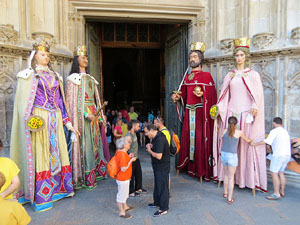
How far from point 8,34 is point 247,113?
4.41 m

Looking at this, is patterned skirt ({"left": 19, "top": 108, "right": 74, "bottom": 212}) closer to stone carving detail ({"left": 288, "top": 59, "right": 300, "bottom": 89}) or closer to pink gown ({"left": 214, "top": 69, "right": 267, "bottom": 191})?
pink gown ({"left": 214, "top": 69, "right": 267, "bottom": 191})

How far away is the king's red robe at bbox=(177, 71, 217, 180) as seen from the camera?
4484mm

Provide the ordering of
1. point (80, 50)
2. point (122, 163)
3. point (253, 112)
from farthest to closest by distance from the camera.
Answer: point (80, 50) → point (253, 112) → point (122, 163)

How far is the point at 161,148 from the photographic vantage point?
9.91 feet

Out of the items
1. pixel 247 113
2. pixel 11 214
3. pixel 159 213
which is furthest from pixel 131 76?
pixel 11 214

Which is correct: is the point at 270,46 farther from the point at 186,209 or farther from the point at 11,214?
the point at 11,214

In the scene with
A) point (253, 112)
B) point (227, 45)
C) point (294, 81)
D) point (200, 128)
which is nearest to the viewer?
point (253, 112)

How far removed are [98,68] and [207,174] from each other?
436 cm

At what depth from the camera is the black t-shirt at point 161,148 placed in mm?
3025

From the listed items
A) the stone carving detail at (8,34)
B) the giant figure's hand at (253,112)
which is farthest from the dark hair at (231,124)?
the stone carving detail at (8,34)

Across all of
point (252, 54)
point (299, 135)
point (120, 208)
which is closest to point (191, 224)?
point (120, 208)

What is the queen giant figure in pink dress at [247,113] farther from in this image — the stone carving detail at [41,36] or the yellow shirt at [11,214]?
the stone carving detail at [41,36]

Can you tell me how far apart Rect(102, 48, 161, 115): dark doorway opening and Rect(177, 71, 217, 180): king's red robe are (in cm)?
870

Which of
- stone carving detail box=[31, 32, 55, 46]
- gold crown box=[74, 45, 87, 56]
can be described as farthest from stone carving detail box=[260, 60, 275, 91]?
stone carving detail box=[31, 32, 55, 46]
